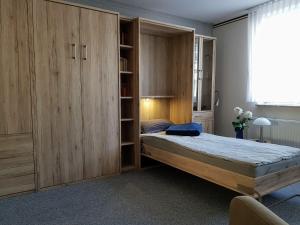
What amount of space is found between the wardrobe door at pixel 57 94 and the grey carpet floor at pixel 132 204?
328mm

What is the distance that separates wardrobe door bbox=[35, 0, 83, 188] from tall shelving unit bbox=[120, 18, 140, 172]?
684mm

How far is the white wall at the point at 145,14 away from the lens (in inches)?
137

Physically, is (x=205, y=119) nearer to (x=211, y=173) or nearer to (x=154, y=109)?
(x=154, y=109)

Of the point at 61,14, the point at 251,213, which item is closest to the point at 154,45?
the point at 61,14

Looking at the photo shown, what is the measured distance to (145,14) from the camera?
388 cm

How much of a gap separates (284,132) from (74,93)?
308 centimetres

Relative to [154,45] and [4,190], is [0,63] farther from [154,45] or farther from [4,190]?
[154,45]

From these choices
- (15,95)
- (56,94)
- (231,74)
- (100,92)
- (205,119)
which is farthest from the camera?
(231,74)

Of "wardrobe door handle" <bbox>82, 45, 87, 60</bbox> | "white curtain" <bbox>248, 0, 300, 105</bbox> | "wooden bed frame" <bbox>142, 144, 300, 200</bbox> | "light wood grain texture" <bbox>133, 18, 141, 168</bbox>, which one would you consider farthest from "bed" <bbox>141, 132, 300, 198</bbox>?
"wardrobe door handle" <bbox>82, 45, 87, 60</bbox>

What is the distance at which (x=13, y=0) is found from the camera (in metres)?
2.48

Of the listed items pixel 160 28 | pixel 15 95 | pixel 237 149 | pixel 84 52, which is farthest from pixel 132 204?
pixel 160 28

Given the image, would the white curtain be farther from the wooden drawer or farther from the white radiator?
the wooden drawer

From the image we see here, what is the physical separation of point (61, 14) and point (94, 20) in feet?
1.32

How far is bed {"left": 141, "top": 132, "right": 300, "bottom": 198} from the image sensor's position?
2.10 meters
